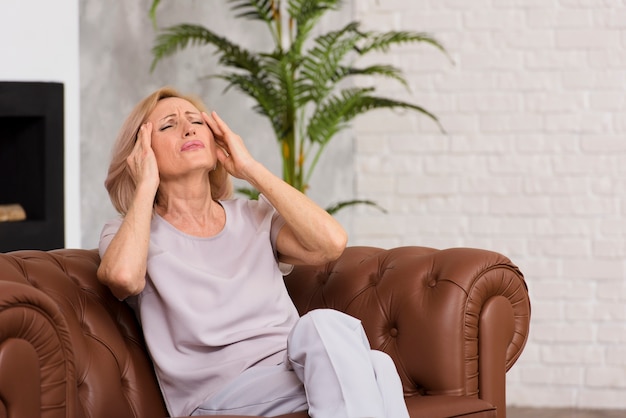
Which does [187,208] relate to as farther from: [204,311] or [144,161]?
[204,311]

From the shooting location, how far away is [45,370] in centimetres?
201

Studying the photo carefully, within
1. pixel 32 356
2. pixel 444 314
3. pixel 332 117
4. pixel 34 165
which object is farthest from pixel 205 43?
pixel 32 356

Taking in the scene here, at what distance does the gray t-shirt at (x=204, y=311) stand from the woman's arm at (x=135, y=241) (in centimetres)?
7

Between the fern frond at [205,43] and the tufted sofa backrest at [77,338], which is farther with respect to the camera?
the fern frond at [205,43]

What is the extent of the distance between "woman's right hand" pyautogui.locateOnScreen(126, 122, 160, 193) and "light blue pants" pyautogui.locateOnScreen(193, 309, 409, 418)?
0.53m

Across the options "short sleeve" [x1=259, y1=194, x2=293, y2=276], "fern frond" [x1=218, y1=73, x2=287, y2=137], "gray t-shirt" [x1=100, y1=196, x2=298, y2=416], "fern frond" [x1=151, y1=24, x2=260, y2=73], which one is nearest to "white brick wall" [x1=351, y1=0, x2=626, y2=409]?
"fern frond" [x1=218, y1=73, x2=287, y2=137]

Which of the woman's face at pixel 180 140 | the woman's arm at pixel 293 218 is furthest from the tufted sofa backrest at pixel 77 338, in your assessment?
the woman's arm at pixel 293 218

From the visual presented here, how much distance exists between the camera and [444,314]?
2.62 meters

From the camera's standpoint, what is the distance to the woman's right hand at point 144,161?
2.54 meters

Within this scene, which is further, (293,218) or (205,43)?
(205,43)

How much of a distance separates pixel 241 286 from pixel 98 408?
1.50ft

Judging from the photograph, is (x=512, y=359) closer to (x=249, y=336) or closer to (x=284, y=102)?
(x=249, y=336)

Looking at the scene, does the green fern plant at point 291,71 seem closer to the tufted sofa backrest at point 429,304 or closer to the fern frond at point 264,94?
the fern frond at point 264,94

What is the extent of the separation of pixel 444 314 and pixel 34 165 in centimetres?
175
